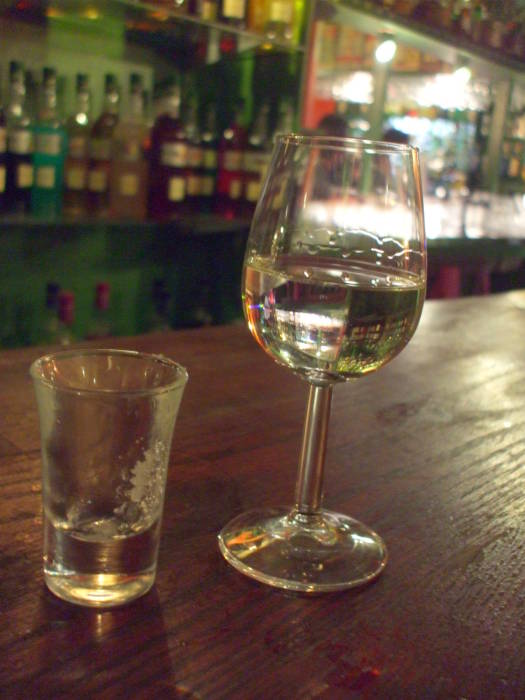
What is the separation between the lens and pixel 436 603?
0.39m

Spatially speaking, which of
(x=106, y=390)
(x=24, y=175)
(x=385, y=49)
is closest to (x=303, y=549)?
(x=106, y=390)

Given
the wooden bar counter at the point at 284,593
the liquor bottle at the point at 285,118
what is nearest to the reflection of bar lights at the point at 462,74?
the liquor bottle at the point at 285,118

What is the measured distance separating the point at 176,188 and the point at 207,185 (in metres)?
0.17

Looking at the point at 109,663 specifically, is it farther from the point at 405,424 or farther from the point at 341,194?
the point at 405,424

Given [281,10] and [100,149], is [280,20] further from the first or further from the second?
[100,149]

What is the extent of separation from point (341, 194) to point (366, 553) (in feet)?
0.65

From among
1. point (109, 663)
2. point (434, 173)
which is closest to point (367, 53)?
point (434, 173)

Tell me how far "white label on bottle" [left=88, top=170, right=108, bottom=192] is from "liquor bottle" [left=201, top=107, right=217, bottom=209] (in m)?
0.30

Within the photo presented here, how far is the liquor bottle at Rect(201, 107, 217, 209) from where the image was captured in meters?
1.95

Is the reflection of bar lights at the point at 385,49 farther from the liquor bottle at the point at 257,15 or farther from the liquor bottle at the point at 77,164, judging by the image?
the liquor bottle at the point at 77,164

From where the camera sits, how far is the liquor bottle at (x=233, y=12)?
1.82 m

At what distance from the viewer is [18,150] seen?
157 cm

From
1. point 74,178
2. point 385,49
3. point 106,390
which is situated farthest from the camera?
point 385,49

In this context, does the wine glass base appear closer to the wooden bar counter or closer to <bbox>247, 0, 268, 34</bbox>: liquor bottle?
the wooden bar counter
